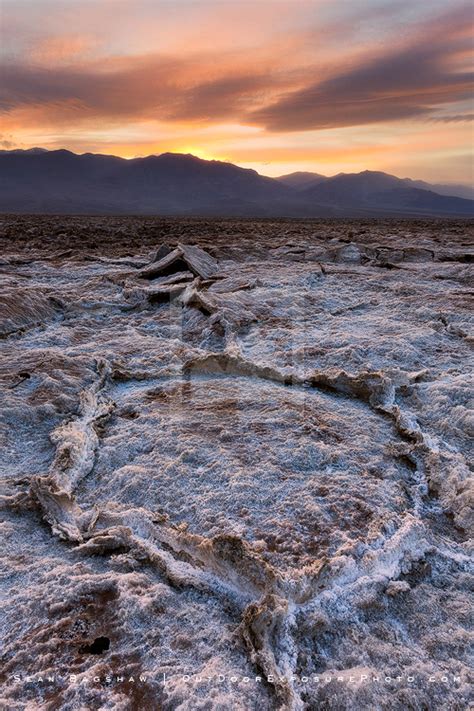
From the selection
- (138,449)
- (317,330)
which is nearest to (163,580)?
(138,449)

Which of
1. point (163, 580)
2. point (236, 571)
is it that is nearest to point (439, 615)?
point (236, 571)

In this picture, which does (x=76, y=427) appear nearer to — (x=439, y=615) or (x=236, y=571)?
(x=236, y=571)

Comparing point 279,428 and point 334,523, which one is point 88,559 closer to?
point 334,523

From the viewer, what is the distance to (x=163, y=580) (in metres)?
1.75

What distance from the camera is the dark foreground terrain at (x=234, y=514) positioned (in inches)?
56.3

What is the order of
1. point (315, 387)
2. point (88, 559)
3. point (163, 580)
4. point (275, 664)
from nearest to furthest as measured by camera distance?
point (275, 664) < point (163, 580) < point (88, 559) < point (315, 387)

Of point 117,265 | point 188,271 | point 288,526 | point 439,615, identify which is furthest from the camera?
point 117,265

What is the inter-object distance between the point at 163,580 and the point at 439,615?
99 cm

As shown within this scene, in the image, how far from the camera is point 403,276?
7.06 m

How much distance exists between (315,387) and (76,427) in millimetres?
1663

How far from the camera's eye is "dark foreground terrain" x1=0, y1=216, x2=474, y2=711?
1.43 meters

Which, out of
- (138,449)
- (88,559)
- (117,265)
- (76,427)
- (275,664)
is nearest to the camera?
(275,664)

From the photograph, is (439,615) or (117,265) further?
(117,265)

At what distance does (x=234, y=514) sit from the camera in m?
2.10
